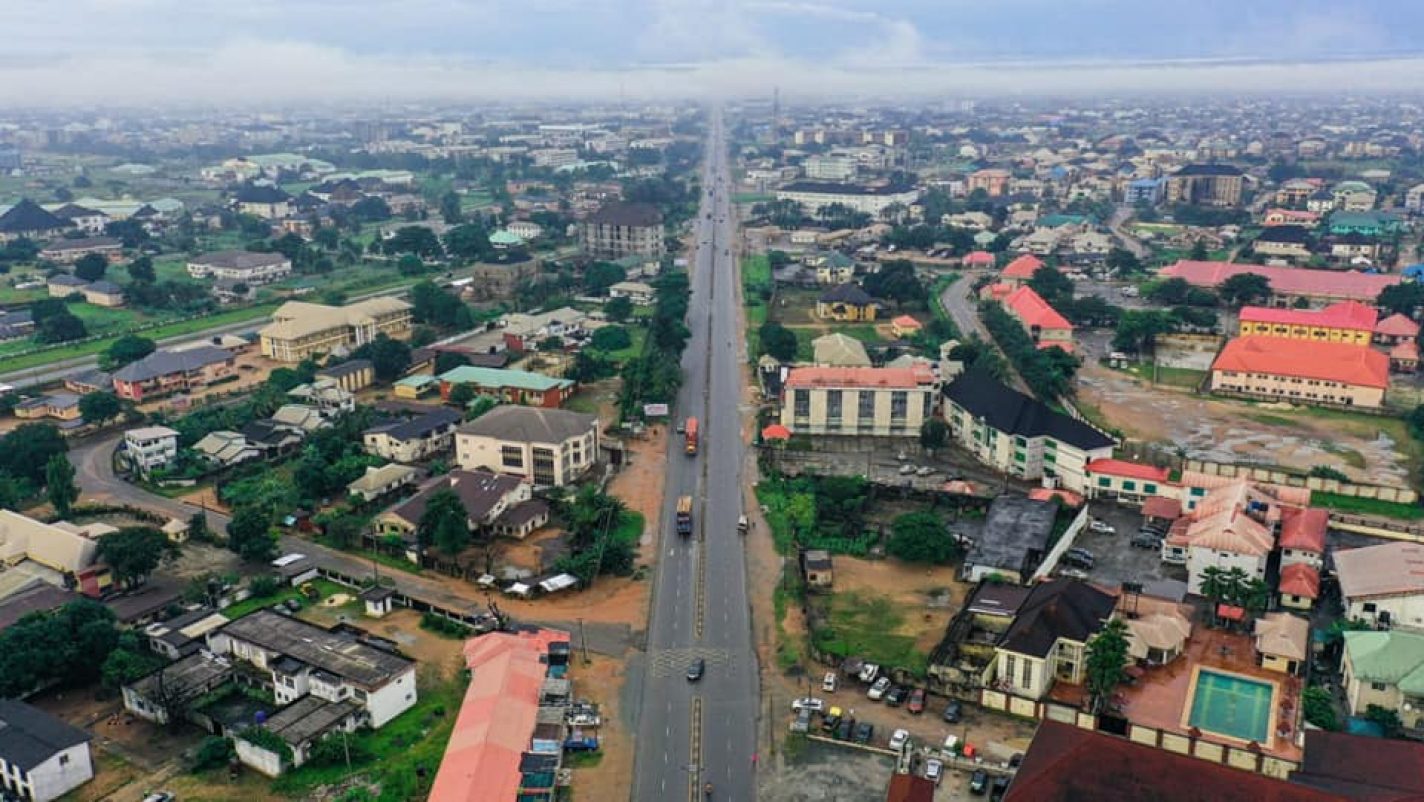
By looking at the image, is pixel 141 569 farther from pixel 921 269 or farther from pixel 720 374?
pixel 921 269

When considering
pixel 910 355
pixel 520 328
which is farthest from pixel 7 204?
pixel 910 355

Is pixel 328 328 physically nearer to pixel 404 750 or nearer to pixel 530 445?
pixel 530 445

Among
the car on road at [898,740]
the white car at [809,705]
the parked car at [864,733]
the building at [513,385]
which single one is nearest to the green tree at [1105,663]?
the car on road at [898,740]

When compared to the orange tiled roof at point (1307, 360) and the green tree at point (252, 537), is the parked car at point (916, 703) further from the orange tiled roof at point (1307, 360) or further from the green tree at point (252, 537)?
the orange tiled roof at point (1307, 360)

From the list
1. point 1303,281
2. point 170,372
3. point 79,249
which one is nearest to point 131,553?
point 170,372

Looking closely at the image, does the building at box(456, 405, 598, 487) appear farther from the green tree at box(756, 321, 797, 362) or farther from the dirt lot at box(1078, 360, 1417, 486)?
the dirt lot at box(1078, 360, 1417, 486)

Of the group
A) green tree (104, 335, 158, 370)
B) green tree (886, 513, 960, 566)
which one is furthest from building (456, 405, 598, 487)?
green tree (104, 335, 158, 370)
